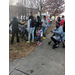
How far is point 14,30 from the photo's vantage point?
461 cm

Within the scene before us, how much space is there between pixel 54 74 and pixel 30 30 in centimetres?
311

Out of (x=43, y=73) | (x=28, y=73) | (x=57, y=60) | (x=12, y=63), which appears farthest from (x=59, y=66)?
(x=12, y=63)
